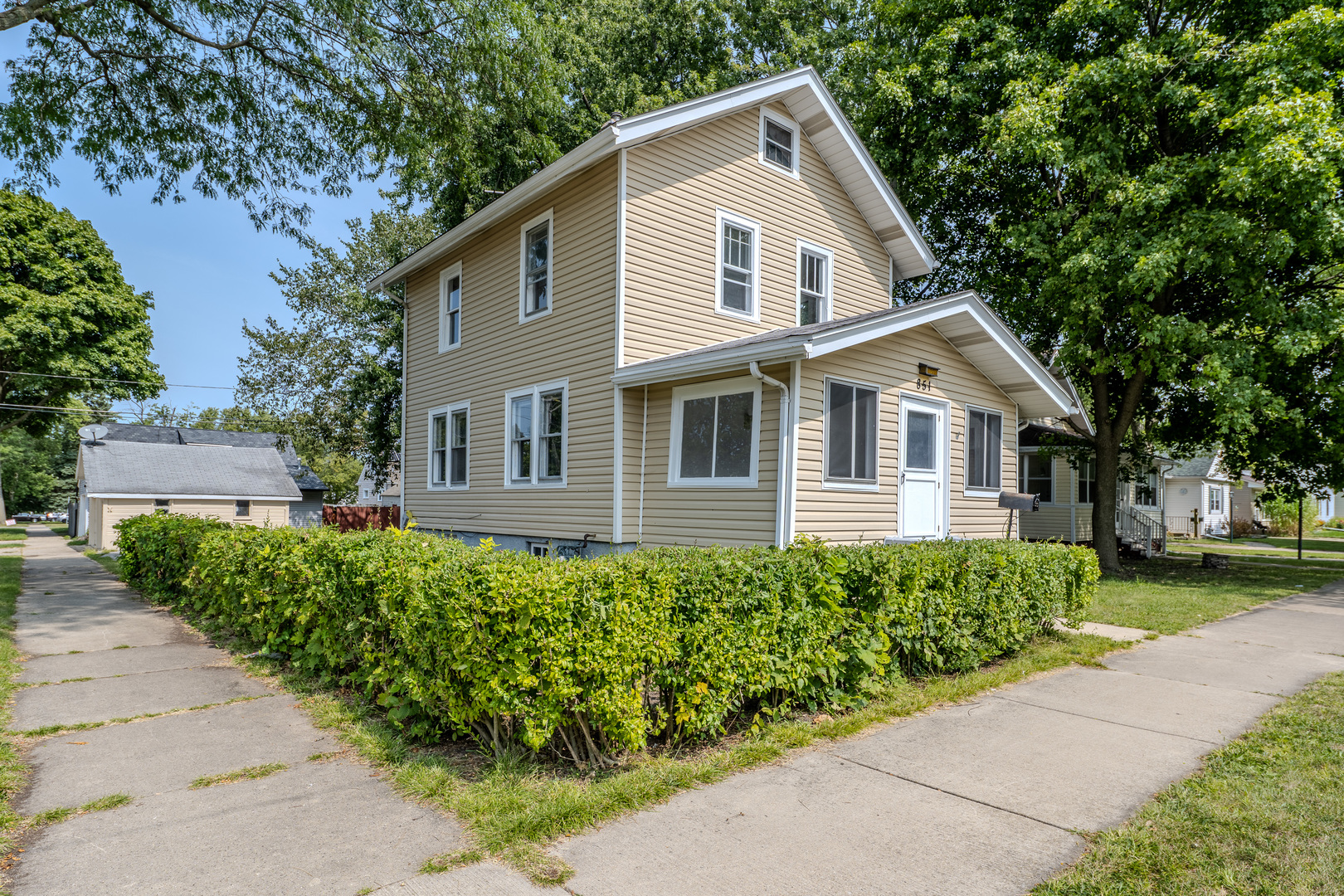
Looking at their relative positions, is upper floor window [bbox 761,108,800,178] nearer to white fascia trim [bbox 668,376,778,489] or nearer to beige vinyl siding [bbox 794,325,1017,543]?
beige vinyl siding [bbox 794,325,1017,543]

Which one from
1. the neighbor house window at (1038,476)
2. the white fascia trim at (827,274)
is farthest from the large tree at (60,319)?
the neighbor house window at (1038,476)

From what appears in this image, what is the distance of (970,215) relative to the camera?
19.4 m

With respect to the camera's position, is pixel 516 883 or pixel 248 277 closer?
pixel 516 883

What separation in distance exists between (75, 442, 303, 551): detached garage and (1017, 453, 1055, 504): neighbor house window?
84.4 ft

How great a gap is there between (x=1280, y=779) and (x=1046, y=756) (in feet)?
4.06

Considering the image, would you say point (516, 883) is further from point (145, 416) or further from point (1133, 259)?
point (145, 416)

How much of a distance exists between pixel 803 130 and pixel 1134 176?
26.8 ft

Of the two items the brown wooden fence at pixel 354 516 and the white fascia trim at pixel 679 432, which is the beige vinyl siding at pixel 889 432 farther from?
the brown wooden fence at pixel 354 516

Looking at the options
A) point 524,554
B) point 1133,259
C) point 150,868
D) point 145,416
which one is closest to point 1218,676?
point 524,554

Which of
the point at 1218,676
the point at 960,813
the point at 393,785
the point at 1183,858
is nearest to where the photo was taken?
the point at 1183,858

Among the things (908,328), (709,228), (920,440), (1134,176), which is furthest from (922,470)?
(1134,176)

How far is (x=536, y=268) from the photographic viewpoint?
1299cm

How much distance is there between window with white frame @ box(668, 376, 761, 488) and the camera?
379 inches

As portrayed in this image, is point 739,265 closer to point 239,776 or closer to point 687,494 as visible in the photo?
point 687,494
